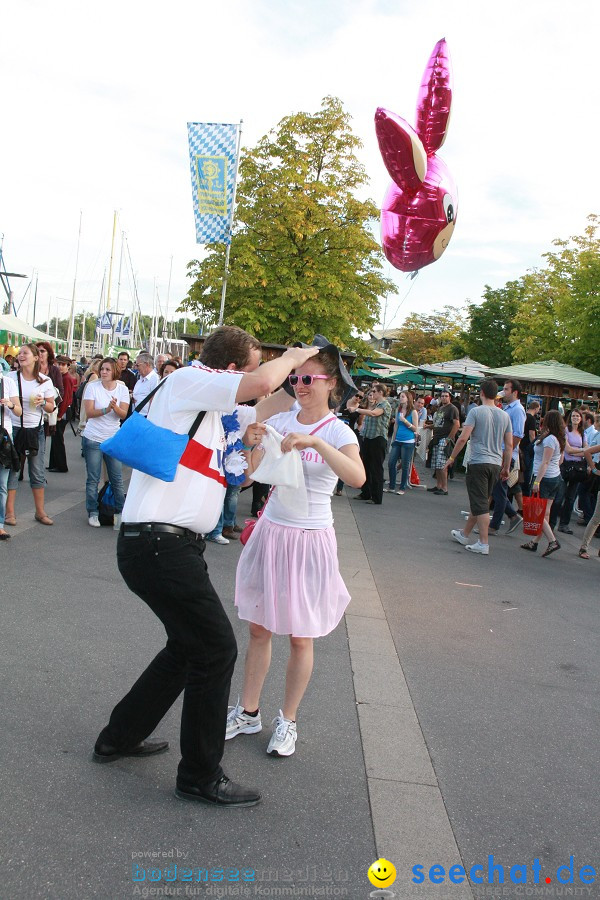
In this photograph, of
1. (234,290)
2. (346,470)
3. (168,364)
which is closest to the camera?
(346,470)

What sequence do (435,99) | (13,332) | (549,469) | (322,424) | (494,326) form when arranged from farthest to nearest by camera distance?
1. (494,326)
2. (13,332)
3. (549,469)
4. (435,99)
5. (322,424)

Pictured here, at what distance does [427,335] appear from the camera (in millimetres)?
71438

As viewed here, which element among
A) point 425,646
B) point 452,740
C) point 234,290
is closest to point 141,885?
point 452,740

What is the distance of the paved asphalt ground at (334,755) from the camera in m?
2.62

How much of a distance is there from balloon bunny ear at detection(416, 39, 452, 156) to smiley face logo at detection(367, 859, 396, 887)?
6.47m

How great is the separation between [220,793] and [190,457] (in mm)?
1353

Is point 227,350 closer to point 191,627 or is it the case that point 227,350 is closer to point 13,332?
point 191,627

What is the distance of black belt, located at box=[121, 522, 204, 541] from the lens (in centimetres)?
Answer: 285

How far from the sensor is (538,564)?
356 inches

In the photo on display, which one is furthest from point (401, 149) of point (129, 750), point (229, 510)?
point (129, 750)

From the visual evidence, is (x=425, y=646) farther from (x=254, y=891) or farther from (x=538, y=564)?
(x=538, y=564)

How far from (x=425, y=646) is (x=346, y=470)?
262 cm

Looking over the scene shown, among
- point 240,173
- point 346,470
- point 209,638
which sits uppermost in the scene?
point 240,173

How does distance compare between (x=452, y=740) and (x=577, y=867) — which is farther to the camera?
(x=452, y=740)
